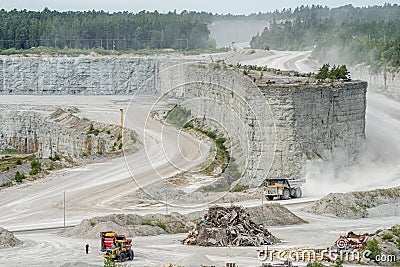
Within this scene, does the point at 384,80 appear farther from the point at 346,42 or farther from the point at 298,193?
the point at 298,193

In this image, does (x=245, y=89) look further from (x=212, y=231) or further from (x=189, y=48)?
(x=189, y=48)

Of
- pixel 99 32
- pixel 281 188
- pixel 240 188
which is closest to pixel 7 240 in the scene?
pixel 281 188

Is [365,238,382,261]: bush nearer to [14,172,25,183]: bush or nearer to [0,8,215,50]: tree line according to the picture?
[14,172,25,183]: bush

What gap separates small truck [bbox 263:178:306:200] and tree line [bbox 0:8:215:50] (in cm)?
9527

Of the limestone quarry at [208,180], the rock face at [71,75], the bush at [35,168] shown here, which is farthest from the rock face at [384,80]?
the bush at [35,168]

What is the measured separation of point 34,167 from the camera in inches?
2195

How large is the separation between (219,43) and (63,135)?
119m

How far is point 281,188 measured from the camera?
46.8 m

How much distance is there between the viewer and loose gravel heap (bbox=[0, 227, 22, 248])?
34.4 m

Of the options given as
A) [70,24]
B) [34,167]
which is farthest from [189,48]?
[34,167]

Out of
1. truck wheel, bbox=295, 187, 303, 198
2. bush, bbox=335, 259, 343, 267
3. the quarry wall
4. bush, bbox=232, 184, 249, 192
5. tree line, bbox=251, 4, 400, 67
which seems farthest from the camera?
tree line, bbox=251, 4, 400, 67

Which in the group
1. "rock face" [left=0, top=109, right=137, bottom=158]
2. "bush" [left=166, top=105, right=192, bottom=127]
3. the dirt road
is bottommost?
"rock face" [left=0, top=109, right=137, bottom=158]

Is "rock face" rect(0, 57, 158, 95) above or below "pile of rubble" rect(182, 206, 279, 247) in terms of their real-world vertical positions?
below

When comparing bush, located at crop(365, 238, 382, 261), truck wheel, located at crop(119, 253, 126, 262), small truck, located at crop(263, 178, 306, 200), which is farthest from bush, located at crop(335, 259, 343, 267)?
small truck, located at crop(263, 178, 306, 200)
